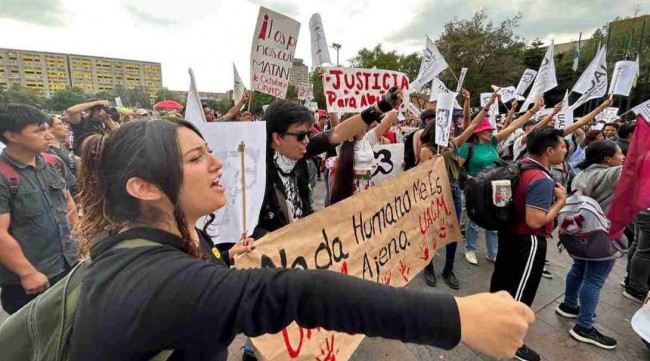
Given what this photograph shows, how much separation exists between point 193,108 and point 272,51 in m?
0.94

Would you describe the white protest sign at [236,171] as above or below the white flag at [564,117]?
below

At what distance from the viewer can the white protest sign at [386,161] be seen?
14.0ft

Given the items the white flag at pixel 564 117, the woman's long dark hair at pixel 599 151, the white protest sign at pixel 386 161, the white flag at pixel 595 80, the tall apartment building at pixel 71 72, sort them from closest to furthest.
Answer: the woman's long dark hair at pixel 599 151
the white protest sign at pixel 386 161
the white flag at pixel 595 80
the white flag at pixel 564 117
the tall apartment building at pixel 71 72

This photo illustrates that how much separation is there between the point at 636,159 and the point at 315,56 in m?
2.78

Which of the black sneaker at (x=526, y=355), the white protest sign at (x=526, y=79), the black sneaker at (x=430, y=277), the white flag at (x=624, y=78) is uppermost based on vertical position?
the white protest sign at (x=526, y=79)

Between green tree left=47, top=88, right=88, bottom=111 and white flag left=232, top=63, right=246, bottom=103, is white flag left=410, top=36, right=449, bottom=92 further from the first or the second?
green tree left=47, top=88, right=88, bottom=111

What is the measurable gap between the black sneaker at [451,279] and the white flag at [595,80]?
3525 millimetres

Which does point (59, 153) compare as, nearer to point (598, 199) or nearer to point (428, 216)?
point (428, 216)

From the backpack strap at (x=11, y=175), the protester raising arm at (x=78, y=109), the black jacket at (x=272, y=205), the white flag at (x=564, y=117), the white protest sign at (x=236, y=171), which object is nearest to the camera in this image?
the backpack strap at (x=11, y=175)

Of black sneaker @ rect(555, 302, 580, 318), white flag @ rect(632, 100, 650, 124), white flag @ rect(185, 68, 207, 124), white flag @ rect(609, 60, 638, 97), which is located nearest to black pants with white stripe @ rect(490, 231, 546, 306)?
black sneaker @ rect(555, 302, 580, 318)

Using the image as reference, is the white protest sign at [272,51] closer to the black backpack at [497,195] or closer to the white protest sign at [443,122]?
the white protest sign at [443,122]

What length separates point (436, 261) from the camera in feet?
14.5

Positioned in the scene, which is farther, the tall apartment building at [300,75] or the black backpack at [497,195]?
the tall apartment building at [300,75]

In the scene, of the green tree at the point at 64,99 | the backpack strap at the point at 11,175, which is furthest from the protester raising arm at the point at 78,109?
the green tree at the point at 64,99
